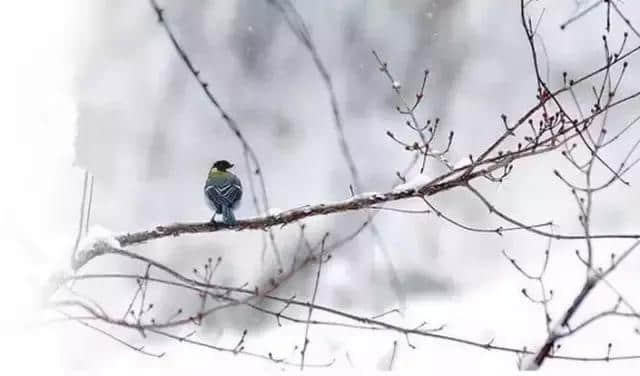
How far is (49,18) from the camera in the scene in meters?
0.66

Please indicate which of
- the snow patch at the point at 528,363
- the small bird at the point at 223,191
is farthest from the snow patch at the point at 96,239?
the snow patch at the point at 528,363

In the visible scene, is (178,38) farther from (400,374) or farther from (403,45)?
A: (400,374)

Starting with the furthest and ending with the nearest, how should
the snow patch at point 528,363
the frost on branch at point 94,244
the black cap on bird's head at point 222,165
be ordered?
1. the black cap on bird's head at point 222,165
2. the frost on branch at point 94,244
3. the snow patch at point 528,363

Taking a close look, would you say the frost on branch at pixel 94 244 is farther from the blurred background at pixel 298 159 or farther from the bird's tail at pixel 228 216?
the bird's tail at pixel 228 216

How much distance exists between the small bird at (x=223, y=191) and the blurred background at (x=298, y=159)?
0.01 m

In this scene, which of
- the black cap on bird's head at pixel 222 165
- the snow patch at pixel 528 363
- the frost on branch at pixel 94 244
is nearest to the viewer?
the snow patch at pixel 528 363

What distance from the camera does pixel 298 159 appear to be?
0.88 m

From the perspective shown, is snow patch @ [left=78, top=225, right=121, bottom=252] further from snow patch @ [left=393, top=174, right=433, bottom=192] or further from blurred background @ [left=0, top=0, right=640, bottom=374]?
snow patch @ [left=393, top=174, right=433, bottom=192]

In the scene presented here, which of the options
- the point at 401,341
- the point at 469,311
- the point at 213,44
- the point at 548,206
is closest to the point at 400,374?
the point at 401,341

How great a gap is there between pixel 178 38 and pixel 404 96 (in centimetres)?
30

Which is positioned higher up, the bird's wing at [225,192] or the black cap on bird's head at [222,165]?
the black cap on bird's head at [222,165]

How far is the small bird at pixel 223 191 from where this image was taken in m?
0.81

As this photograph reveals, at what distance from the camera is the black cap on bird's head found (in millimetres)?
836

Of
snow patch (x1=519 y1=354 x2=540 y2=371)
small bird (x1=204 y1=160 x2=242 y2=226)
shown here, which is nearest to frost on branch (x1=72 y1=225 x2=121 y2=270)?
small bird (x1=204 y1=160 x2=242 y2=226)
